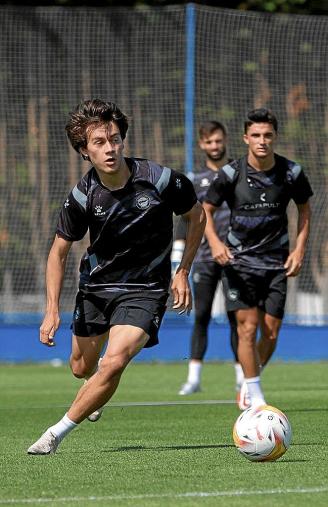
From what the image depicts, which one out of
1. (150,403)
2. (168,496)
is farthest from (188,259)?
(150,403)

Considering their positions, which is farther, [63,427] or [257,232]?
[257,232]

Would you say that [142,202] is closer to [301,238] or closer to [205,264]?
[301,238]

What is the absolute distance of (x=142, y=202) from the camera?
8133 millimetres

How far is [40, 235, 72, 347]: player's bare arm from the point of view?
7.82 meters

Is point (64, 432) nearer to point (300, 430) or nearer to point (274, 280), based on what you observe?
point (300, 430)

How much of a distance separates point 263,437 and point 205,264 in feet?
21.1

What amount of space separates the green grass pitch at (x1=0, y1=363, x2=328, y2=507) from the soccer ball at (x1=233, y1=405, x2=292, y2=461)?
0.24 ft

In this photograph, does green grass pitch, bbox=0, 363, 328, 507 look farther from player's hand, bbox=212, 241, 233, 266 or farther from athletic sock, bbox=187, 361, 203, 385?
player's hand, bbox=212, 241, 233, 266

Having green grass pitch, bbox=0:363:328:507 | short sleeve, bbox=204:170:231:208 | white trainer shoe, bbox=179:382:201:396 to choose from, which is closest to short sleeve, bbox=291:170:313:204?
short sleeve, bbox=204:170:231:208

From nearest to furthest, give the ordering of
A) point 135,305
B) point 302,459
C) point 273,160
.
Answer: point 302,459 < point 135,305 < point 273,160

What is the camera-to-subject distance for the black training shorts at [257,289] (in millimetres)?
10898

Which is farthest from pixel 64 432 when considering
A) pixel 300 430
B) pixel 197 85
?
pixel 197 85

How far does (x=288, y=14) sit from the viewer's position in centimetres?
1959

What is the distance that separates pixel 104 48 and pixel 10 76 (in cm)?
129
